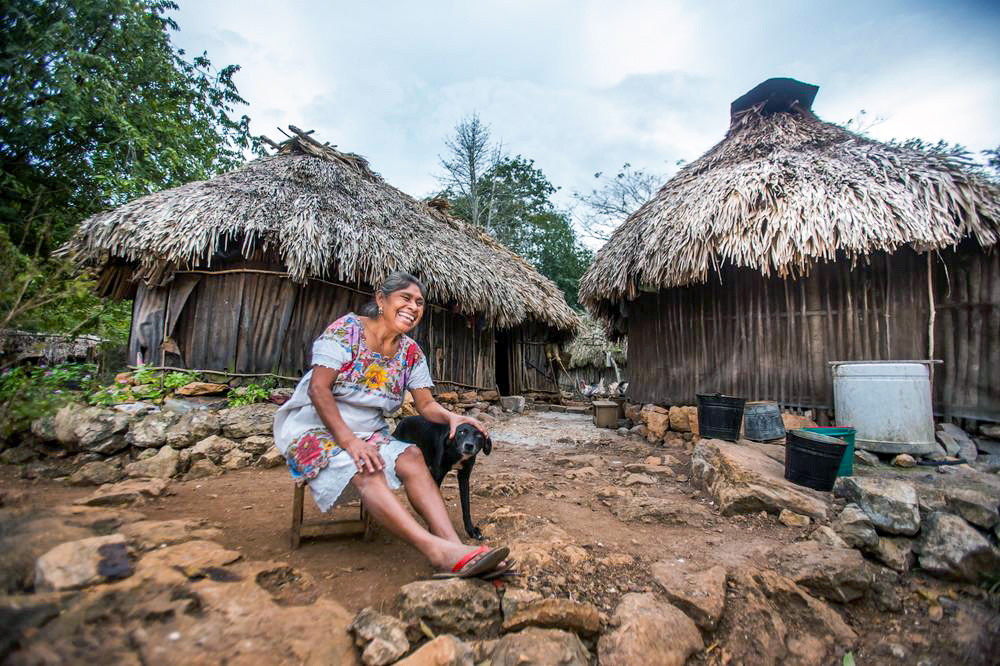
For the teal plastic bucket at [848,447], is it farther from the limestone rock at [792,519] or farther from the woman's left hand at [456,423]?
the woman's left hand at [456,423]

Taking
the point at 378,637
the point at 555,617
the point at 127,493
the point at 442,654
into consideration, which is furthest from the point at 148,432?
the point at 555,617

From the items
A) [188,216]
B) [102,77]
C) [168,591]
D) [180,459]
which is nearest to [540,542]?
[168,591]

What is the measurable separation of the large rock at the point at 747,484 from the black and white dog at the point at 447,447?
1.82 m

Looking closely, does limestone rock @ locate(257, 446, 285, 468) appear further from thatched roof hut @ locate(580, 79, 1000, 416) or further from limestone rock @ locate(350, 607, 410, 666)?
thatched roof hut @ locate(580, 79, 1000, 416)

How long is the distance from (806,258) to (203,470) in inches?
245

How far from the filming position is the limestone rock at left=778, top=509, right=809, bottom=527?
8.84ft

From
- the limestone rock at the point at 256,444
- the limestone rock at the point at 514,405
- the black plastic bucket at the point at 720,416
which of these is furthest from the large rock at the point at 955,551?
the limestone rock at the point at 514,405

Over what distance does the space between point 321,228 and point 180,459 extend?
299cm

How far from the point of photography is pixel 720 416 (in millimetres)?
4484

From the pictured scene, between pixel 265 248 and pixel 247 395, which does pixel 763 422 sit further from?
pixel 265 248

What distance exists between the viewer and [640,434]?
6.04 m

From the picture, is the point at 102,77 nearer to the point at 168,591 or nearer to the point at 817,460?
the point at 168,591

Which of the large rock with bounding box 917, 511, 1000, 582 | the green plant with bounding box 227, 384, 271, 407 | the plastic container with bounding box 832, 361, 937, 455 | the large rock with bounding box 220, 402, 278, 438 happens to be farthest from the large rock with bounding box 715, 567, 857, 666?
the green plant with bounding box 227, 384, 271, 407

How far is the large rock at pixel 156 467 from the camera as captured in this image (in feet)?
11.5
